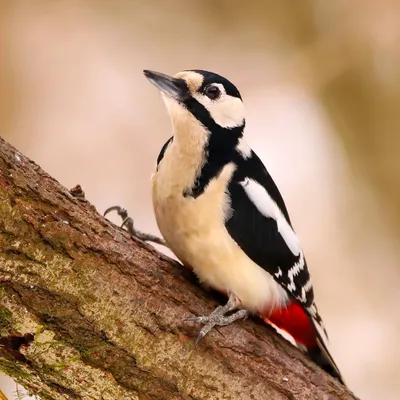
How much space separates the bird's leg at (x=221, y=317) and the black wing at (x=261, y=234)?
89 mm

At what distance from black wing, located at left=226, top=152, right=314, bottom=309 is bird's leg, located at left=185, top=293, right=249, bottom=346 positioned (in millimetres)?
89

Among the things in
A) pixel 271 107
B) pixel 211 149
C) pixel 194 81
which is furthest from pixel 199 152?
pixel 271 107

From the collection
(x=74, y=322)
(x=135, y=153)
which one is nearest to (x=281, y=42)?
(x=135, y=153)

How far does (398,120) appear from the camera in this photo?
7.79 ft

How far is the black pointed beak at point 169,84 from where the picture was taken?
113cm

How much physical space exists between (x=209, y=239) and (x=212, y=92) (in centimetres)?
27

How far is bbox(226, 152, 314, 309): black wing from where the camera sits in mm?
1179

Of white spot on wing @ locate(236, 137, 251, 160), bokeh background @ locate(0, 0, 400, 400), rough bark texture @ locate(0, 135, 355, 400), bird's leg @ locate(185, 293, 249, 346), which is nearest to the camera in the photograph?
rough bark texture @ locate(0, 135, 355, 400)

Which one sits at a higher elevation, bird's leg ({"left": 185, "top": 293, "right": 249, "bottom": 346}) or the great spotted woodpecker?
the great spotted woodpecker

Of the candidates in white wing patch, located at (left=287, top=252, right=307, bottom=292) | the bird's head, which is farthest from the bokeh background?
the bird's head

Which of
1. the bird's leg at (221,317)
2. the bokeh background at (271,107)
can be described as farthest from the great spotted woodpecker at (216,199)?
the bokeh background at (271,107)

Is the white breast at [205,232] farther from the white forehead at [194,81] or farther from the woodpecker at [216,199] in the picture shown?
the white forehead at [194,81]

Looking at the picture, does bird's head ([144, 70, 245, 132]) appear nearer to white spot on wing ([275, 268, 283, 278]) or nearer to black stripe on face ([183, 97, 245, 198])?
black stripe on face ([183, 97, 245, 198])

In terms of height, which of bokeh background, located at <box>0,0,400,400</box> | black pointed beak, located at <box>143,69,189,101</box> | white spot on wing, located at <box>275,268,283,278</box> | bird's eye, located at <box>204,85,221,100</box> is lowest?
white spot on wing, located at <box>275,268,283,278</box>
